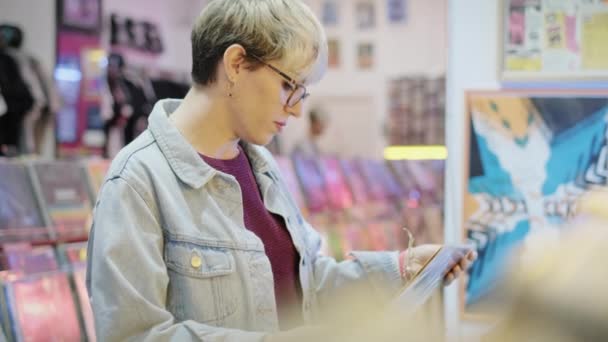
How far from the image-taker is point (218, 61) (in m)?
1.47

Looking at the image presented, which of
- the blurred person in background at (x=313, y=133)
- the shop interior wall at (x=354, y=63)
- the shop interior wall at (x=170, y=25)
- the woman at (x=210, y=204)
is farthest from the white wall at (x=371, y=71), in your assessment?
the woman at (x=210, y=204)

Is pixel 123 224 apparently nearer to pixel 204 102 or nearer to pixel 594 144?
pixel 204 102

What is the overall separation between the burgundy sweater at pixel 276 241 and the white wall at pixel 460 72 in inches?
27.9

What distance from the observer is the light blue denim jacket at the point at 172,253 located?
1306mm

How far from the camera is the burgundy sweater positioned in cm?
160

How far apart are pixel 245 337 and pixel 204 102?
0.49 m

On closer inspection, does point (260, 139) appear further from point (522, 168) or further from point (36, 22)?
point (36, 22)

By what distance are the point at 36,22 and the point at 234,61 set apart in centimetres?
590

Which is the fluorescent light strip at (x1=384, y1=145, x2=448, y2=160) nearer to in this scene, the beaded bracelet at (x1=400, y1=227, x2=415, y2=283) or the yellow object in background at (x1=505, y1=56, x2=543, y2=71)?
the yellow object in background at (x1=505, y1=56, x2=543, y2=71)

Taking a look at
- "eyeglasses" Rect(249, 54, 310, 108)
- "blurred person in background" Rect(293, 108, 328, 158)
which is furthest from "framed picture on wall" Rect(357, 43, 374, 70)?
"eyeglasses" Rect(249, 54, 310, 108)

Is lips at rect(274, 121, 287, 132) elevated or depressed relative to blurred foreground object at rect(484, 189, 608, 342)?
elevated

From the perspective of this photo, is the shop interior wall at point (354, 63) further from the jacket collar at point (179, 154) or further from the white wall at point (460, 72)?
the jacket collar at point (179, 154)

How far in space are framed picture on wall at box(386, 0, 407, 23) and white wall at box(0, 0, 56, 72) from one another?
4.04m

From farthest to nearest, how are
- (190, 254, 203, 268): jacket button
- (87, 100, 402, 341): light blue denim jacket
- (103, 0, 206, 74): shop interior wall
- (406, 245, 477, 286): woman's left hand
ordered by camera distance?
(103, 0, 206, 74): shop interior wall
(406, 245, 477, 286): woman's left hand
(190, 254, 203, 268): jacket button
(87, 100, 402, 341): light blue denim jacket
